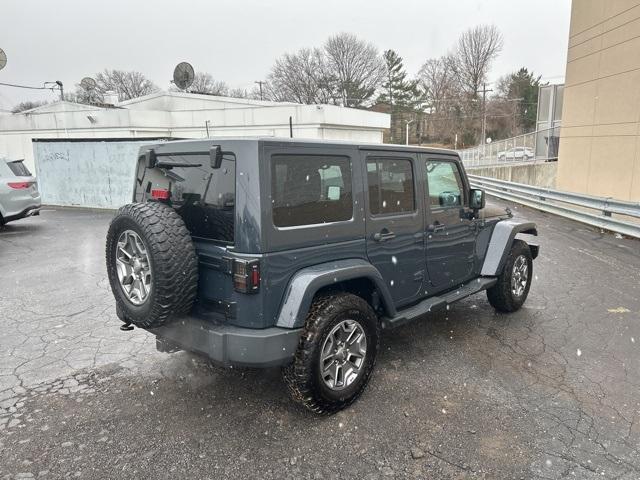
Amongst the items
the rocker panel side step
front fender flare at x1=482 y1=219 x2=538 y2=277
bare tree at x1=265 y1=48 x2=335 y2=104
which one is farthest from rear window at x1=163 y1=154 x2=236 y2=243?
bare tree at x1=265 y1=48 x2=335 y2=104

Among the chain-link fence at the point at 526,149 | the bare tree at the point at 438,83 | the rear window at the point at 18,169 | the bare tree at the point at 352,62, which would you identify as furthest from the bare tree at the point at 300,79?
the rear window at the point at 18,169

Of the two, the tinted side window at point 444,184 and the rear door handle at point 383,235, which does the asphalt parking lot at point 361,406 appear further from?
the tinted side window at point 444,184

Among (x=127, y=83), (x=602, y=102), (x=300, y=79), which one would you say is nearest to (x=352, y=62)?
(x=300, y=79)

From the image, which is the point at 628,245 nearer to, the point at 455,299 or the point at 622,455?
the point at 455,299

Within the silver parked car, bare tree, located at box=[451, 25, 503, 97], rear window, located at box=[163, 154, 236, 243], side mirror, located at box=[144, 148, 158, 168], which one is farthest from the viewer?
bare tree, located at box=[451, 25, 503, 97]

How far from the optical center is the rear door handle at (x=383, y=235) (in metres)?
3.42

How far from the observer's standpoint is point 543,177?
17766 millimetres

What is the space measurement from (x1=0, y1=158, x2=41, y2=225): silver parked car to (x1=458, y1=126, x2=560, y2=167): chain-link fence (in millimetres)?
15166

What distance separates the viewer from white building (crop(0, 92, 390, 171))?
1906cm

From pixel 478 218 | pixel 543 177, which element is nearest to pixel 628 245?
pixel 478 218

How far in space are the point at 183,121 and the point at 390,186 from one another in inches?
777

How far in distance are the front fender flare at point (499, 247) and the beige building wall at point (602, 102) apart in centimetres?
805

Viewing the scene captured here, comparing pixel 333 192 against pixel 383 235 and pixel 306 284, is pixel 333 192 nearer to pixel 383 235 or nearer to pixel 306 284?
pixel 383 235

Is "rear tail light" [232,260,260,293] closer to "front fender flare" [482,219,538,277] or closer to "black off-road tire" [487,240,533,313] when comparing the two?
"front fender flare" [482,219,538,277]
